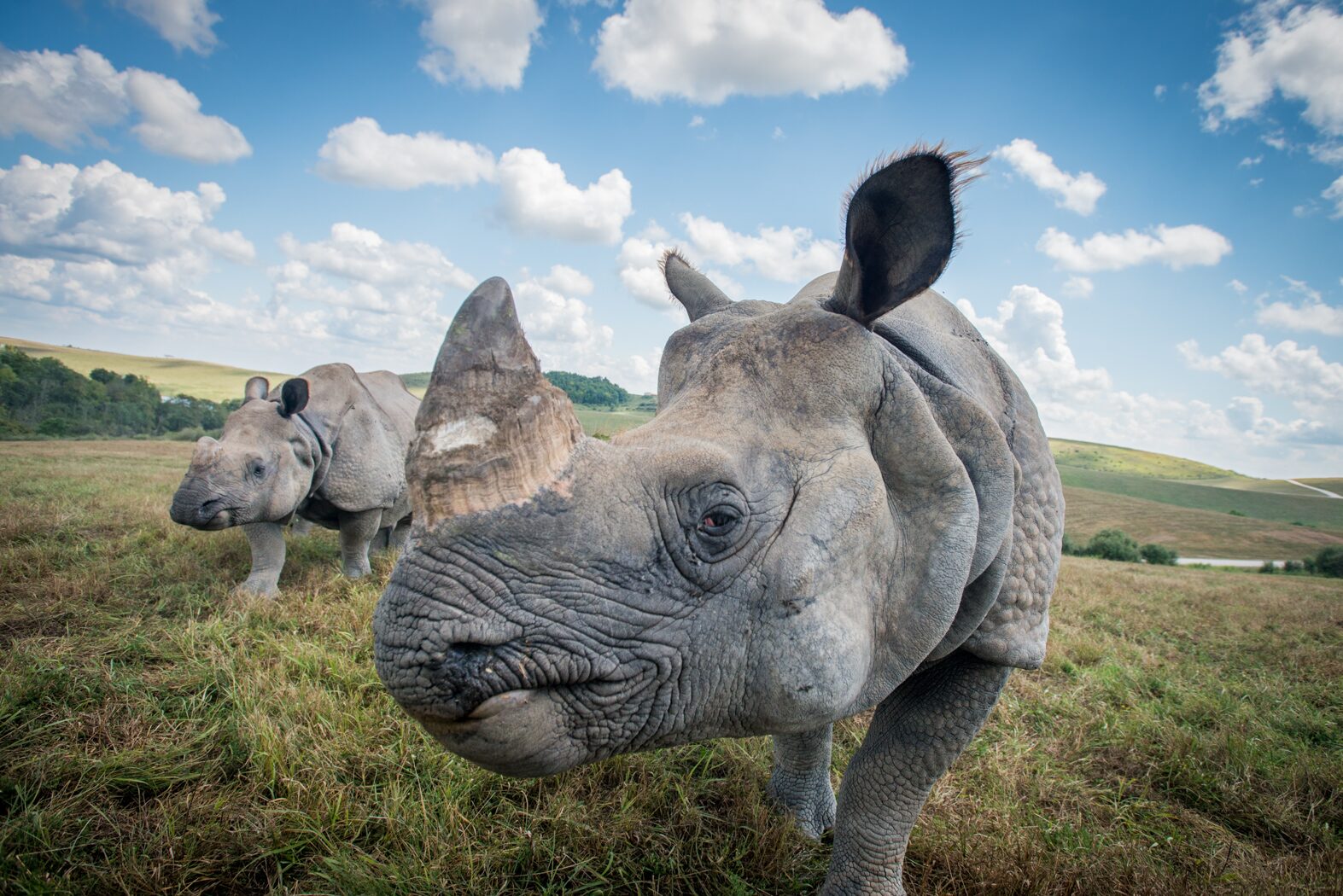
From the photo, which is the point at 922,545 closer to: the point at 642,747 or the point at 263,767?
the point at 642,747

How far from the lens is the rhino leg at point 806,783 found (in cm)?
359

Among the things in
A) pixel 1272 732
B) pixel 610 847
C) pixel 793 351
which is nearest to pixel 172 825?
pixel 610 847

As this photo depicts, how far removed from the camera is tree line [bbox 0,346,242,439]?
33.0 m

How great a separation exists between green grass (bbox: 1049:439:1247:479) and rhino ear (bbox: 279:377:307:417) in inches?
3804

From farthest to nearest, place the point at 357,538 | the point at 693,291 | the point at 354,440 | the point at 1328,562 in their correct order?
the point at 1328,562 → the point at 354,440 → the point at 357,538 → the point at 693,291

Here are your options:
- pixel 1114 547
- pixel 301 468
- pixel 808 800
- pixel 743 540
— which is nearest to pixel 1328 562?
pixel 1114 547

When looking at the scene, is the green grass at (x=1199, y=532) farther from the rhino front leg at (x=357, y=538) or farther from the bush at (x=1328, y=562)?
the rhino front leg at (x=357, y=538)

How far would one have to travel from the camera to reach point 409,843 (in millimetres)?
2695

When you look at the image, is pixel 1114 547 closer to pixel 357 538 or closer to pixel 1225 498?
pixel 357 538

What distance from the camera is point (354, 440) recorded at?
7.86 m

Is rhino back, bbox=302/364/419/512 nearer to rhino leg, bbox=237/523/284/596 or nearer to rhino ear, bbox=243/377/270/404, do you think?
rhino ear, bbox=243/377/270/404

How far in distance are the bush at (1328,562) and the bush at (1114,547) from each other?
23.8ft

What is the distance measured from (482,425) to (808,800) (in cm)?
311

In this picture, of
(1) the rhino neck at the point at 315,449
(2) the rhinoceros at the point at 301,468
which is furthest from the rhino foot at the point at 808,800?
(1) the rhino neck at the point at 315,449
